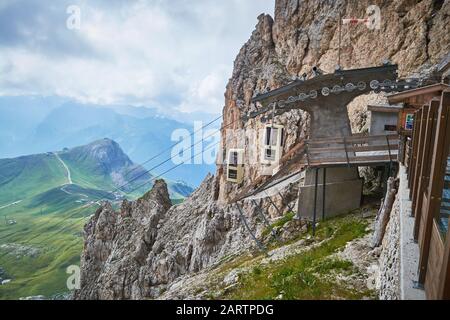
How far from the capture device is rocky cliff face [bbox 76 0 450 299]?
4338 centimetres

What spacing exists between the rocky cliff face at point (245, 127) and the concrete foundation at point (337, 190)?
15.0 m

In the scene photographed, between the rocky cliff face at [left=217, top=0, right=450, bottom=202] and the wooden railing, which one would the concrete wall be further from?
the rocky cliff face at [left=217, top=0, right=450, bottom=202]

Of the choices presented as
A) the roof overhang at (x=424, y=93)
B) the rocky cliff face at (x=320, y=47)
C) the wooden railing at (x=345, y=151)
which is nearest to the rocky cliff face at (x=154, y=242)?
the rocky cliff face at (x=320, y=47)

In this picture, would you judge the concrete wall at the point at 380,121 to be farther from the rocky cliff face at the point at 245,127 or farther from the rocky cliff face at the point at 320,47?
the rocky cliff face at the point at 320,47

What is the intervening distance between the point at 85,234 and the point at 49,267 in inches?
5154

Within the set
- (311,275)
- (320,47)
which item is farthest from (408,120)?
(320,47)

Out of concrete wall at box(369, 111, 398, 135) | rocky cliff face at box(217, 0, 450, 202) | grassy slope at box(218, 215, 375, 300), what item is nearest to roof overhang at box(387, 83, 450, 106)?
grassy slope at box(218, 215, 375, 300)

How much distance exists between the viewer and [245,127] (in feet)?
208

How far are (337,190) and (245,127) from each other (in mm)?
42964

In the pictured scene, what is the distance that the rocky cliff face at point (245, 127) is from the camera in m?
43.4

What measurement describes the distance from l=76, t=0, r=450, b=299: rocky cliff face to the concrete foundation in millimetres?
14996

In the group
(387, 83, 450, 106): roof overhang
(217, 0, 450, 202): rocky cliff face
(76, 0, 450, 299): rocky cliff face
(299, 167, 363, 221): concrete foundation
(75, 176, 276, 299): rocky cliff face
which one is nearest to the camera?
(387, 83, 450, 106): roof overhang

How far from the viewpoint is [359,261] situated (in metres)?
13.1
